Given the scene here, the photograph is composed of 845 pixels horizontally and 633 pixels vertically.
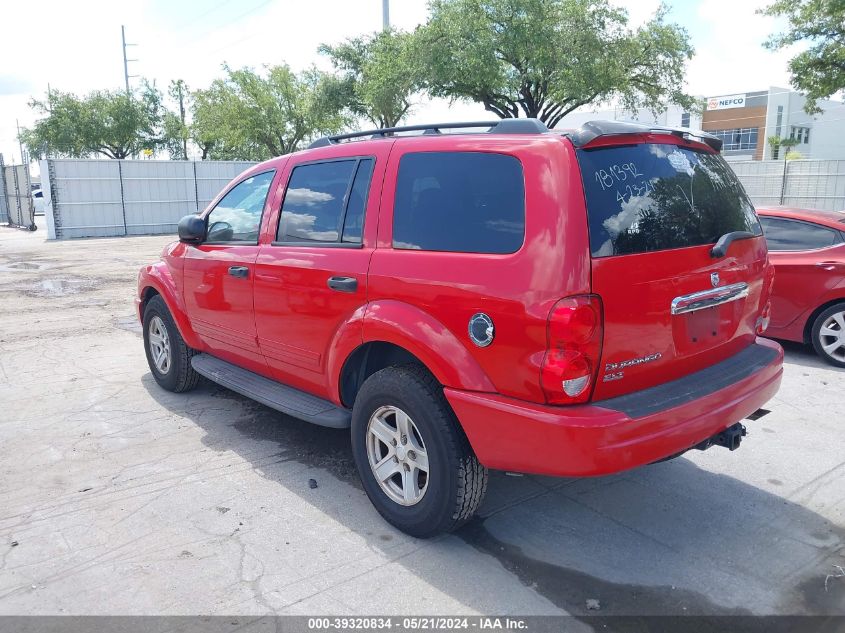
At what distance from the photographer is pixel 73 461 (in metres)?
4.42

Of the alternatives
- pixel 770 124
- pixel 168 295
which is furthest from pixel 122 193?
pixel 770 124

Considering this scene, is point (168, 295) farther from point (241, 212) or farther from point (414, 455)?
point (414, 455)

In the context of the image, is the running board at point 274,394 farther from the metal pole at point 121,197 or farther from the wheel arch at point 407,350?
the metal pole at point 121,197

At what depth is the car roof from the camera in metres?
6.79

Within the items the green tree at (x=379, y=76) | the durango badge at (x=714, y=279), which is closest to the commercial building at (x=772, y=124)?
the green tree at (x=379, y=76)

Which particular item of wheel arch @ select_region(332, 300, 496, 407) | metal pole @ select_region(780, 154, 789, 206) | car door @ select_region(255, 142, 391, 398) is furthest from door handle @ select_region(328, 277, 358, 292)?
metal pole @ select_region(780, 154, 789, 206)

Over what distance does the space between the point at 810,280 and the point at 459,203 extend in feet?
16.1

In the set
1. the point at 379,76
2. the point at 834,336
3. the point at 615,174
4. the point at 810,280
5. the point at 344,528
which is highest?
the point at 379,76

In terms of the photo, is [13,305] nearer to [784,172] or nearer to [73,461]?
[73,461]

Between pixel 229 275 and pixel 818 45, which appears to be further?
pixel 818 45

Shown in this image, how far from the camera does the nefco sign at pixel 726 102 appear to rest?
3034 inches

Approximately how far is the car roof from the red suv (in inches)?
145

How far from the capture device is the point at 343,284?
12.0 ft

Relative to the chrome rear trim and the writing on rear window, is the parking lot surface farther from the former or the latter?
the writing on rear window
